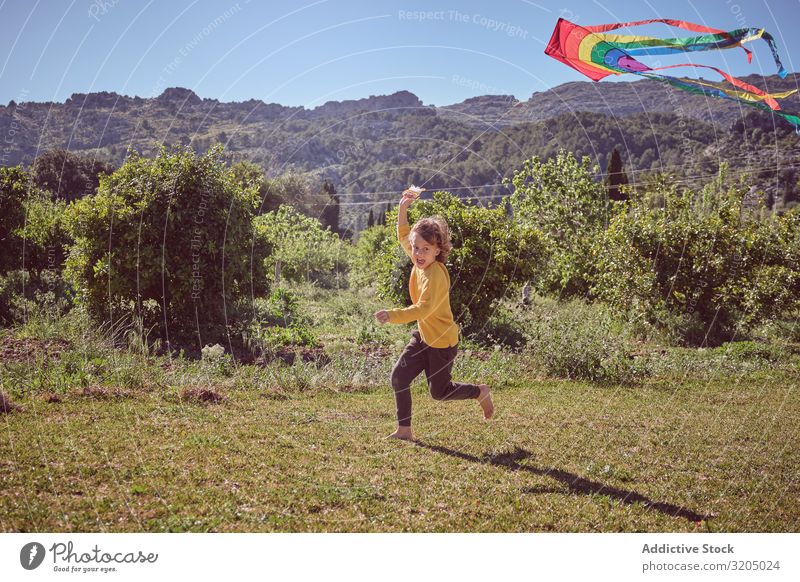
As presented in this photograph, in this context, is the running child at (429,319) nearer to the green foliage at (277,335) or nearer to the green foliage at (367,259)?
the green foliage at (277,335)

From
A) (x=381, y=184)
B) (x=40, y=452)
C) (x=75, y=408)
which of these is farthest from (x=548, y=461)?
(x=381, y=184)

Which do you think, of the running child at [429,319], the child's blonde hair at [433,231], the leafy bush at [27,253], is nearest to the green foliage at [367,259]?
the leafy bush at [27,253]

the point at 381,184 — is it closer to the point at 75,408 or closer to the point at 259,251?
the point at 259,251

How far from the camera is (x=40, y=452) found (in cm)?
494

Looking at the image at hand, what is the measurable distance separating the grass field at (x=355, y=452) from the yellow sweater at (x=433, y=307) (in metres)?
1.18

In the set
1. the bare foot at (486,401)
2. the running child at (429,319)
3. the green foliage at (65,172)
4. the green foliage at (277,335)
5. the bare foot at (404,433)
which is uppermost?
the green foliage at (65,172)

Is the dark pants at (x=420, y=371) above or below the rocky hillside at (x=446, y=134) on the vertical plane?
below

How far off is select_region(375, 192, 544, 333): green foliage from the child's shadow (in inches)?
292

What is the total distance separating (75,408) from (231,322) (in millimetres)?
5213

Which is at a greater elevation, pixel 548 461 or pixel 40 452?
pixel 40 452

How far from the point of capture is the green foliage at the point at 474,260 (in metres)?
13.5

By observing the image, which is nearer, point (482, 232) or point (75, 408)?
point (75, 408)

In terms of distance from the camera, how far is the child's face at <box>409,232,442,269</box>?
19.0 feet

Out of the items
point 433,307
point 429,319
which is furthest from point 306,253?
point 433,307
